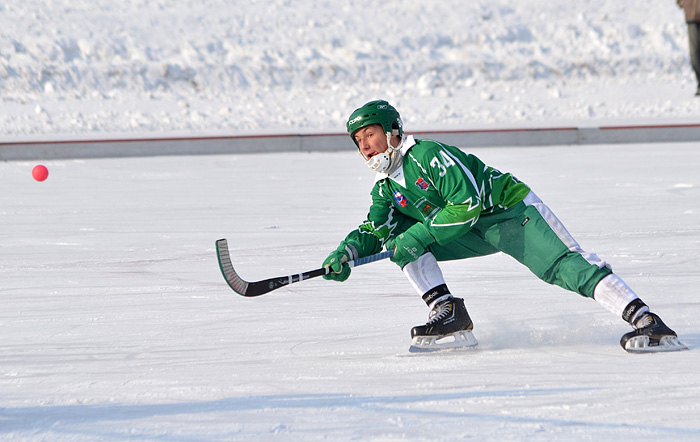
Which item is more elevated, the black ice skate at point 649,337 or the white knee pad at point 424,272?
the white knee pad at point 424,272

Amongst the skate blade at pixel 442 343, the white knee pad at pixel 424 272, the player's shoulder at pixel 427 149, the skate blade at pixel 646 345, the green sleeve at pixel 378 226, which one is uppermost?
the player's shoulder at pixel 427 149

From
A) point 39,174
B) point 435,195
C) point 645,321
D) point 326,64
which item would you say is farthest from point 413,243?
point 326,64

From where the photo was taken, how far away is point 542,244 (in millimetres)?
3115

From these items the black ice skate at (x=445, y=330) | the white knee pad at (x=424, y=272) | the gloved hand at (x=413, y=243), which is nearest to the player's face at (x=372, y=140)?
the gloved hand at (x=413, y=243)

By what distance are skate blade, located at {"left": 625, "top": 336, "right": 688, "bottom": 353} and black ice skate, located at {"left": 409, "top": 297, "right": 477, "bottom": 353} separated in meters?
0.55

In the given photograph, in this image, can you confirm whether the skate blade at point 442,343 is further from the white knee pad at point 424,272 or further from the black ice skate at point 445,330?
the white knee pad at point 424,272

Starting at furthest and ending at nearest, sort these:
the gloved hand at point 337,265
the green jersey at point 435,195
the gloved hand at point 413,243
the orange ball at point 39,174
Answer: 1. the orange ball at point 39,174
2. the gloved hand at point 337,265
3. the gloved hand at point 413,243
4. the green jersey at point 435,195

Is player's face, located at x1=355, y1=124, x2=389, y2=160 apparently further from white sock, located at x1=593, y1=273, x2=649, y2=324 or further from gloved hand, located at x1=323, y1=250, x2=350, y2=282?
white sock, located at x1=593, y1=273, x2=649, y2=324

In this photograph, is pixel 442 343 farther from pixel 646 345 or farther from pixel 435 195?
pixel 646 345

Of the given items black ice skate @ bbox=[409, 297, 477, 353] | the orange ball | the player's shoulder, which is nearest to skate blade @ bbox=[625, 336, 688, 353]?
black ice skate @ bbox=[409, 297, 477, 353]

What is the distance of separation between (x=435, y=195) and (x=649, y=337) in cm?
86

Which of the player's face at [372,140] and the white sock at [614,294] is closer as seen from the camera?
the white sock at [614,294]

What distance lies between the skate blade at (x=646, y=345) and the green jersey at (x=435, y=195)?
617mm

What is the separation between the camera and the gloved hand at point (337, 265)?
3209 mm
